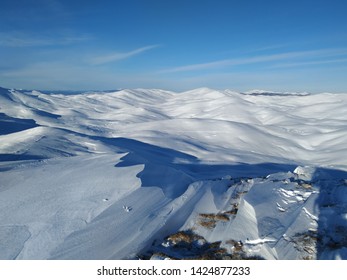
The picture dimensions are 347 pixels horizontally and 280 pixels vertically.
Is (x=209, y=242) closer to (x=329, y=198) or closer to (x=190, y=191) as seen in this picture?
(x=190, y=191)

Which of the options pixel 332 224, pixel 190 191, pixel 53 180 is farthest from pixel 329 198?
pixel 53 180

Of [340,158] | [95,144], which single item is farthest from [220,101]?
[95,144]

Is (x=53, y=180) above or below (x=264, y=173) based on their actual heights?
above

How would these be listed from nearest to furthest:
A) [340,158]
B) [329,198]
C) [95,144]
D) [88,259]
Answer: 1. [88,259]
2. [329,198]
3. [95,144]
4. [340,158]

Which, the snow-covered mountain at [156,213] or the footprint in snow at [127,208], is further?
the footprint in snow at [127,208]

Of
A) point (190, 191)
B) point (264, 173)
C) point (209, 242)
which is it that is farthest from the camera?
point (264, 173)

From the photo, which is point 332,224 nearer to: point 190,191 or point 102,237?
point 190,191

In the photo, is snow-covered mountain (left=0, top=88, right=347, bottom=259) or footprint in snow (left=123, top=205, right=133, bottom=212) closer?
snow-covered mountain (left=0, top=88, right=347, bottom=259)

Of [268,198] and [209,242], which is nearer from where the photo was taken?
[209,242]

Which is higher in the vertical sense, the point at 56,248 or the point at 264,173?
the point at 56,248
